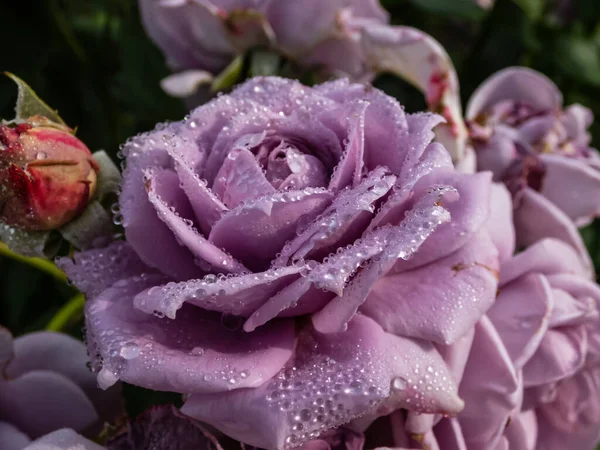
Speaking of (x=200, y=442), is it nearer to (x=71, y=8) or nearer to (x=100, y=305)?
(x=100, y=305)

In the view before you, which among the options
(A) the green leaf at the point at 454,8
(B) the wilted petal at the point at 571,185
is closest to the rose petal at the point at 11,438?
(B) the wilted petal at the point at 571,185

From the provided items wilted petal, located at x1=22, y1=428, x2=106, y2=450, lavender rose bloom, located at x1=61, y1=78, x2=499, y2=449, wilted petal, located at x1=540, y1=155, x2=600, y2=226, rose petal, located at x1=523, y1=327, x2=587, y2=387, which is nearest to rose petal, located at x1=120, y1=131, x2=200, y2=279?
lavender rose bloom, located at x1=61, y1=78, x2=499, y2=449

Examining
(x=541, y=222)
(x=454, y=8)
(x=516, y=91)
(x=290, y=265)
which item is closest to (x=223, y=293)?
(x=290, y=265)

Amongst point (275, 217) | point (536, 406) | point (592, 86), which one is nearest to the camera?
point (275, 217)

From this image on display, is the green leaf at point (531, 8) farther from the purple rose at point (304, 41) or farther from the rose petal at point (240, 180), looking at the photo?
the rose petal at point (240, 180)

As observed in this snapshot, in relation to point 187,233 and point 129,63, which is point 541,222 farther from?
point 129,63

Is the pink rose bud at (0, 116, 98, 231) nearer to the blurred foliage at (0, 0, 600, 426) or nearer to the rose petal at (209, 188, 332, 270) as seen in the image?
the rose petal at (209, 188, 332, 270)

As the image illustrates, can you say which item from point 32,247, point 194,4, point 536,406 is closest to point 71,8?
point 194,4
